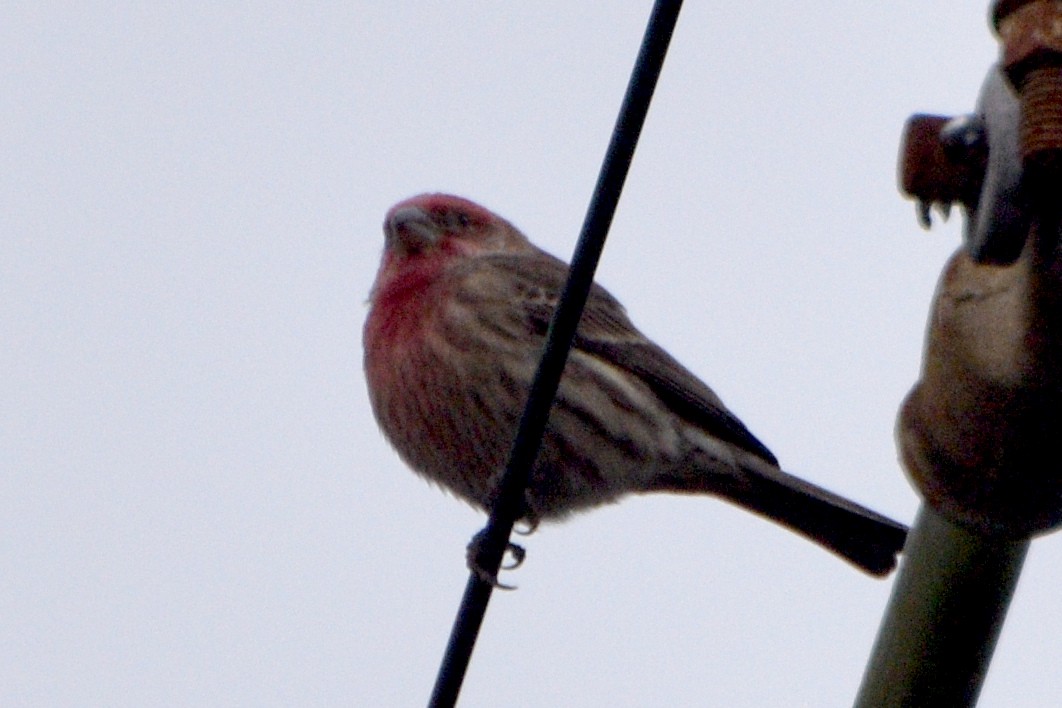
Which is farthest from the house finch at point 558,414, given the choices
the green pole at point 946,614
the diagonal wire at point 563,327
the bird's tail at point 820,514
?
the green pole at point 946,614

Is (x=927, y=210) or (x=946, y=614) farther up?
(x=927, y=210)

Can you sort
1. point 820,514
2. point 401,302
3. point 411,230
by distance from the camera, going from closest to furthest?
point 820,514, point 401,302, point 411,230

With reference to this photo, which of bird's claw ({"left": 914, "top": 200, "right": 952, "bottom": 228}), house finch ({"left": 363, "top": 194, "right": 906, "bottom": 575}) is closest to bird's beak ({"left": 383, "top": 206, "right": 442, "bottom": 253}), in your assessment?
house finch ({"left": 363, "top": 194, "right": 906, "bottom": 575})

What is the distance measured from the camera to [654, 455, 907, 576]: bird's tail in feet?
25.4

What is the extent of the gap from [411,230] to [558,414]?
5.58 feet

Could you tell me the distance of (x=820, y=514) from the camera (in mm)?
7836

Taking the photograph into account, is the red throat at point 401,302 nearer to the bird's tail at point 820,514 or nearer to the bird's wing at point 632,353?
the bird's wing at point 632,353

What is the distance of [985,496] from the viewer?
9.45 feet

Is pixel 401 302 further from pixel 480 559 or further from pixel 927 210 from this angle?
pixel 927 210

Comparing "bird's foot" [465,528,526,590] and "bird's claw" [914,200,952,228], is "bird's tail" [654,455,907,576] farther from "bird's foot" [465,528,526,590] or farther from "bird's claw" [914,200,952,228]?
"bird's claw" [914,200,952,228]

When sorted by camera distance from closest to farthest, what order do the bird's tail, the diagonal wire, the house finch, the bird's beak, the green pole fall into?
the green pole → the diagonal wire → the house finch → the bird's tail → the bird's beak

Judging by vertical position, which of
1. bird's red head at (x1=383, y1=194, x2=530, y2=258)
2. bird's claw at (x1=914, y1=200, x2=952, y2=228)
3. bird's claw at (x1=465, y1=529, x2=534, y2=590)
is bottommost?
bird's claw at (x1=465, y1=529, x2=534, y2=590)

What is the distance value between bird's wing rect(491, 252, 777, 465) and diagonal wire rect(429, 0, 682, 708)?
3.20 metres

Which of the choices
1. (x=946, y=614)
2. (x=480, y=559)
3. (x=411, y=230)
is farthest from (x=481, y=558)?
(x=411, y=230)
